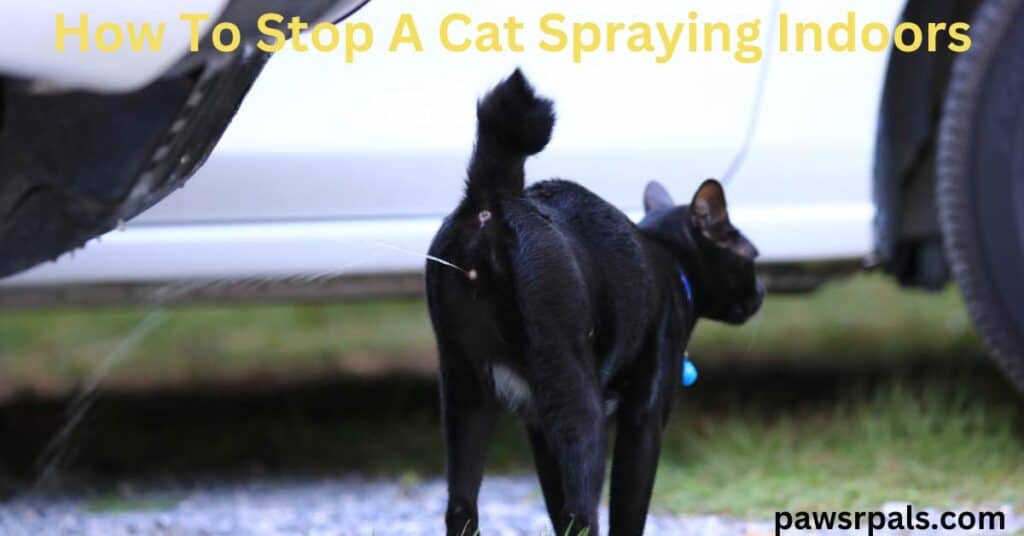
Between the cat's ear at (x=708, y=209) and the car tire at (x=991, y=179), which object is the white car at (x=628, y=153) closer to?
the car tire at (x=991, y=179)

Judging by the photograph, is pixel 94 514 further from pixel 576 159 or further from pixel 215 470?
pixel 576 159

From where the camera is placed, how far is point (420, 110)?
2.75 metres

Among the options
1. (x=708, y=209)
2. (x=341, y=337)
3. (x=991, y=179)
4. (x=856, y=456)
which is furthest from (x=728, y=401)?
(x=341, y=337)

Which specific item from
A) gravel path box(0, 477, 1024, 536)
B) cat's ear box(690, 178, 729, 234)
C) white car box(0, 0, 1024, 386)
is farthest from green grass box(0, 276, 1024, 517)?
cat's ear box(690, 178, 729, 234)

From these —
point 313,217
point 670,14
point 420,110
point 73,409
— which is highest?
point 670,14

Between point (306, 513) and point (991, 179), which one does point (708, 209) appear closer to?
point (991, 179)

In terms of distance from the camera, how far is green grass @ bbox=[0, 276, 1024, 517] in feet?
9.69

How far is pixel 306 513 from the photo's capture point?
2.90 metres

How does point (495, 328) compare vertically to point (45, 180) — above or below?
below

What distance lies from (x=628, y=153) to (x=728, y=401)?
115 cm

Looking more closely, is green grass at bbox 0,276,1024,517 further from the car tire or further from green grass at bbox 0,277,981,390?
the car tire

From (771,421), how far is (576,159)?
3.34 ft

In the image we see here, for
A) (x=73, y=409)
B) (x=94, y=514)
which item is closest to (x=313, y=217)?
(x=94, y=514)

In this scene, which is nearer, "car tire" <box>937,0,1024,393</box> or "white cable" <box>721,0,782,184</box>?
"car tire" <box>937,0,1024,393</box>
